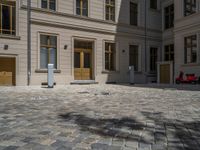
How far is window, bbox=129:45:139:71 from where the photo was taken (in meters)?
22.4

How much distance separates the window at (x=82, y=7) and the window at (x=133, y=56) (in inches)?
224

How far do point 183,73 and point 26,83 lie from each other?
41.9 ft

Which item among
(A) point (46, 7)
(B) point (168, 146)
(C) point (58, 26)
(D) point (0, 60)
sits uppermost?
(A) point (46, 7)

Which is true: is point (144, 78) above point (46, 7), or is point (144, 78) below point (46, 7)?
below

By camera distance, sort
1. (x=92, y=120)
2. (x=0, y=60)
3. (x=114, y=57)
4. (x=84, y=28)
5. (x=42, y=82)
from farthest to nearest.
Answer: (x=114, y=57)
(x=84, y=28)
(x=42, y=82)
(x=0, y=60)
(x=92, y=120)

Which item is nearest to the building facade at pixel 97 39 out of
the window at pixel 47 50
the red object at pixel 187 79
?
the window at pixel 47 50

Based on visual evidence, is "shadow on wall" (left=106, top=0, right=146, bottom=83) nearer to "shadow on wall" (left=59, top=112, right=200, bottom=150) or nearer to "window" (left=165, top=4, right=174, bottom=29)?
"window" (left=165, top=4, right=174, bottom=29)

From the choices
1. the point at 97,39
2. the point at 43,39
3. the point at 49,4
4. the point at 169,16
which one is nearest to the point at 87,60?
the point at 97,39

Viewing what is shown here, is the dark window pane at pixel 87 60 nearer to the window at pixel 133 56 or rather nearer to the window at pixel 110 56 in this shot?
the window at pixel 110 56

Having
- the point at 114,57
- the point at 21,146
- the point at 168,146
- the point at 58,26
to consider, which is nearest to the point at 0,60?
the point at 58,26

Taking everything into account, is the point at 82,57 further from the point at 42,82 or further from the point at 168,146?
the point at 168,146

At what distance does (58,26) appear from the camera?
715 inches

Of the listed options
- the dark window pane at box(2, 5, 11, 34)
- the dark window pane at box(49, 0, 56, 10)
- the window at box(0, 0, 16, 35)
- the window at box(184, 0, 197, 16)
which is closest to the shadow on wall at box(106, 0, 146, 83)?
the window at box(184, 0, 197, 16)

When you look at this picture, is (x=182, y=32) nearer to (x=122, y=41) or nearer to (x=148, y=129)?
(x=122, y=41)
